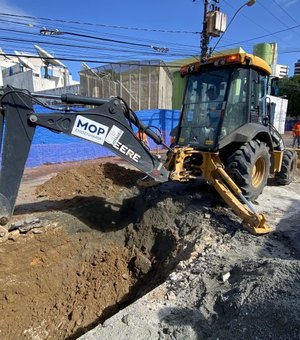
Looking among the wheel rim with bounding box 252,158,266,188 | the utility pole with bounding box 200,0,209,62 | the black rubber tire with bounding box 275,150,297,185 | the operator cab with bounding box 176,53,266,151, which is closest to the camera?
the operator cab with bounding box 176,53,266,151

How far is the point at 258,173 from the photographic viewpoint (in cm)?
603

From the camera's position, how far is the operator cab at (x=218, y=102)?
5348 millimetres

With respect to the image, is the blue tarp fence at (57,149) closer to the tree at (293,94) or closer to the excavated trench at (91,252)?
the excavated trench at (91,252)

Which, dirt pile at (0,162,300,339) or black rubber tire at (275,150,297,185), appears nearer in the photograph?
dirt pile at (0,162,300,339)

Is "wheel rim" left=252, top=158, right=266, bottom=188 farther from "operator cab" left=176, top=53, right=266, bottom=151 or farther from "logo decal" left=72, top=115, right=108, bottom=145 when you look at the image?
"logo decal" left=72, top=115, right=108, bottom=145

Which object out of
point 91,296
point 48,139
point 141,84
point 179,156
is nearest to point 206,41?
point 141,84

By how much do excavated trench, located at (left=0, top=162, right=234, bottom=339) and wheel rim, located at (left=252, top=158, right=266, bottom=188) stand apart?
0.85 m

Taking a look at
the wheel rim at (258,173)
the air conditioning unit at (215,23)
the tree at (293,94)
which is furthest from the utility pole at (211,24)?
the tree at (293,94)

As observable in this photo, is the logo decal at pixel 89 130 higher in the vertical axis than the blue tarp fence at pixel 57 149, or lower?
higher

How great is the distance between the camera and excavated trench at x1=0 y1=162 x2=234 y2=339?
4.35 metres

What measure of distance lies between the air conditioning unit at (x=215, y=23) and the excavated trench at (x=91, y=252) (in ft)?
32.4

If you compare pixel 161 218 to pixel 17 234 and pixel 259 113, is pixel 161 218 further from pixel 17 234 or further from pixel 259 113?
pixel 259 113

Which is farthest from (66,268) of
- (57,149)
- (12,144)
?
(57,149)

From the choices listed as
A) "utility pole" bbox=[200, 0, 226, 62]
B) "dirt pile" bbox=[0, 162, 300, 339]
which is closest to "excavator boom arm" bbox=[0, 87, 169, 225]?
"dirt pile" bbox=[0, 162, 300, 339]
